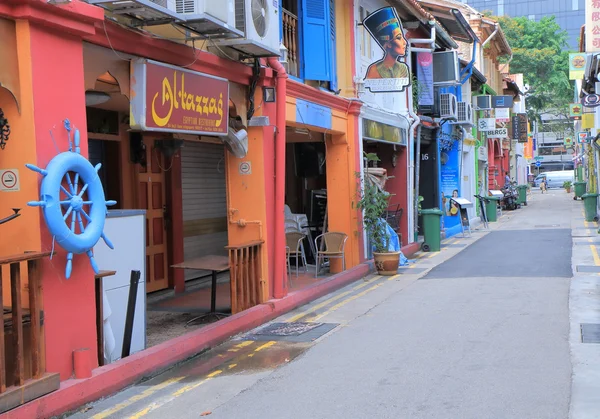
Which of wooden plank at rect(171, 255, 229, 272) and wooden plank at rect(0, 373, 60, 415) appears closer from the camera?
wooden plank at rect(0, 373, 60, 415)

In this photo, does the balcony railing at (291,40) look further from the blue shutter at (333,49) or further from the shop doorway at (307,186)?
the shop doorway at (307,186)

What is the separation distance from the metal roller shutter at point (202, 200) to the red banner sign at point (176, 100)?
4.20 m

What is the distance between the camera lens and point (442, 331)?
8445 mm

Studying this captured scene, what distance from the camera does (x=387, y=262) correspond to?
13844mm

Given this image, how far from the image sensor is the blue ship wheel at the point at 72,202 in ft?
18.3

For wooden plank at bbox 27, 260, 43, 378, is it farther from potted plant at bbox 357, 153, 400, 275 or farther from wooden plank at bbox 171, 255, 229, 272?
potted plant at bbox 357, 153, 400, 275

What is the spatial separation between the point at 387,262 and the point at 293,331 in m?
5.30

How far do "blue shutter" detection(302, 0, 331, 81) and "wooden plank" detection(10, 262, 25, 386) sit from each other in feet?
25.0

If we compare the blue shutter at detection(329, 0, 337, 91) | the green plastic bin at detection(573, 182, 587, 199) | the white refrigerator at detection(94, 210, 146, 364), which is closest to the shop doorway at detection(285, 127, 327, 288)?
the blue shutter at detection(329, 0, 337, 91)

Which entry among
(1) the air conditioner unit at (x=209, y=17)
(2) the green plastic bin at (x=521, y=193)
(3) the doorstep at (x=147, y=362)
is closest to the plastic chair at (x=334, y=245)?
(3) the doorstep at (x=147, y=362)

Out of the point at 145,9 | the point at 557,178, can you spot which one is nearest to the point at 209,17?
the point at 145,9

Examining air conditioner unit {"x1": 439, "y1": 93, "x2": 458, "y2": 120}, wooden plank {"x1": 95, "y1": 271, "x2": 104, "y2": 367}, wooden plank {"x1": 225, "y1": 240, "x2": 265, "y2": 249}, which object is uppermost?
air conditioner unit {"x1": 439, "y1": 93, "x2": 458, "y2": 120}

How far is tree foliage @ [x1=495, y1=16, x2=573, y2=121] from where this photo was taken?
52031 millimetres

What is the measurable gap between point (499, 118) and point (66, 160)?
2968 centimetres
